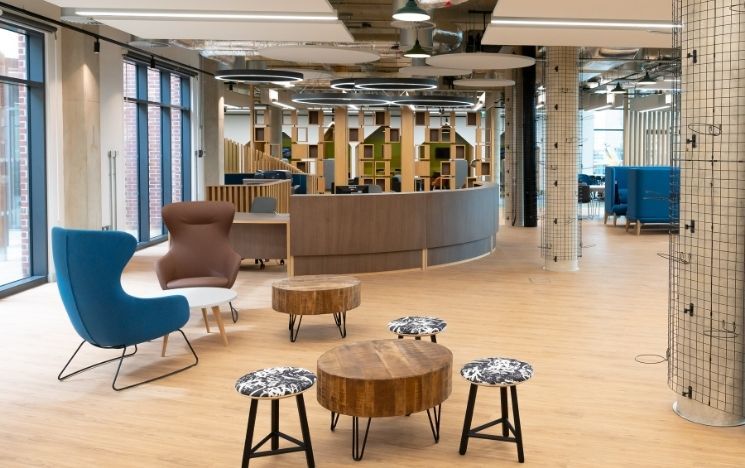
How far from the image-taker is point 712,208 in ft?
15.1

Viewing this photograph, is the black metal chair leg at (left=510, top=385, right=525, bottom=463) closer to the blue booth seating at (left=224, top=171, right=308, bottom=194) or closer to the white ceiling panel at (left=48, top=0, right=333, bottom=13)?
the white ceiling panel at (left=48, top=0, right=333, bottom=13)

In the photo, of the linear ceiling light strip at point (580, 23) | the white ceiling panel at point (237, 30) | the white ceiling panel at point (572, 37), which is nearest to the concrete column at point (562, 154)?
the white ceiling panel at point (572, 37)

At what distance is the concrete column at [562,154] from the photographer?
1070cm

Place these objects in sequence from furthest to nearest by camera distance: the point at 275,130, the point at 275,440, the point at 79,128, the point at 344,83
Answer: the point at 275,130 → the point at 344,83 → the point at 79,128 → the point at 275,440

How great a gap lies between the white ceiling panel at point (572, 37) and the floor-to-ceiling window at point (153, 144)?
263 inches

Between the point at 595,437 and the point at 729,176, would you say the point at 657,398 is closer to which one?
the point at 595,437

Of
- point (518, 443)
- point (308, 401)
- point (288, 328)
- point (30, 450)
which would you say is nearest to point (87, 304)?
point (30, 450)

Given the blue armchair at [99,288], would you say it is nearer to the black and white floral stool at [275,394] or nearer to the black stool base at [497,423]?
the black and white floral stool at [275,394]

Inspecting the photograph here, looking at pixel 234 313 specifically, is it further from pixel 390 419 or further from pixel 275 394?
pixel 275 394

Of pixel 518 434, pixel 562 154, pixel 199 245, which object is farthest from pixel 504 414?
pixel 562 154

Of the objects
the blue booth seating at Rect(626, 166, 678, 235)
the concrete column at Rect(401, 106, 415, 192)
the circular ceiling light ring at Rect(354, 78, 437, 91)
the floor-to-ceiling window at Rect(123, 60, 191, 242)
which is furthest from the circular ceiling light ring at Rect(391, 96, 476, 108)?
the floor-to-ceiling window at Rect(123, 60, 191, 242)

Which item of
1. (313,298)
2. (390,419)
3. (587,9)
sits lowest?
(390,419)

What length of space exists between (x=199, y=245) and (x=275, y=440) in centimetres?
383

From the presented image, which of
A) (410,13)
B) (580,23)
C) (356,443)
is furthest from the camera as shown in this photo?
(580,23)
